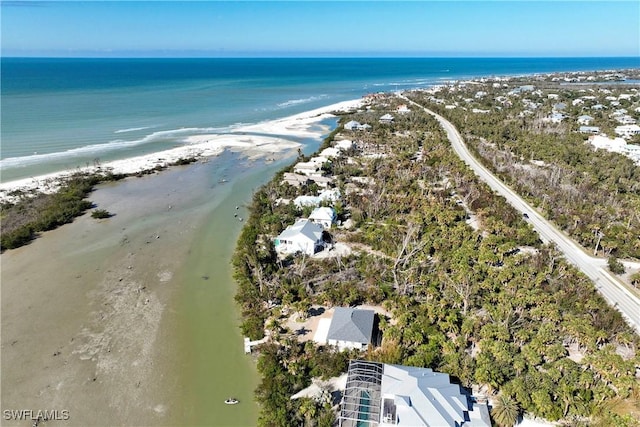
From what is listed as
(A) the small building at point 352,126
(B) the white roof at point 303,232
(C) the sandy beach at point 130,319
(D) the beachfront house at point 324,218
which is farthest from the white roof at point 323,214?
(A) the small building at point 352,126

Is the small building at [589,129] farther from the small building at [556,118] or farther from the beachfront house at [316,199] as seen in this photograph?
the beachfront house at [316,199]

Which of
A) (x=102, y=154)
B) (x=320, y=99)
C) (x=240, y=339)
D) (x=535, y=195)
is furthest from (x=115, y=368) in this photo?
(x=320, y=99)

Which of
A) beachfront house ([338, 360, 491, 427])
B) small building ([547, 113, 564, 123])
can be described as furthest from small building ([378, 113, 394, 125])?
beachfront house ([338, 360, 491, 427])

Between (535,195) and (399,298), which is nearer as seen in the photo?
(399,298)

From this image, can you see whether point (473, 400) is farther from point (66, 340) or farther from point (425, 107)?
point (425, 107)

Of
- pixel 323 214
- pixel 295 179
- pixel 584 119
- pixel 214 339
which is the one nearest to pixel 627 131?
pixel 584 119

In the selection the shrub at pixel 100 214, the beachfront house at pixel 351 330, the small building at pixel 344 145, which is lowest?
the beachfront house at pixel 351 330

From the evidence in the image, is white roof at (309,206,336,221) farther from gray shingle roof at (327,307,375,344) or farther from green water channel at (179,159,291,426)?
gray shingle roof at (327,307,375,344)
